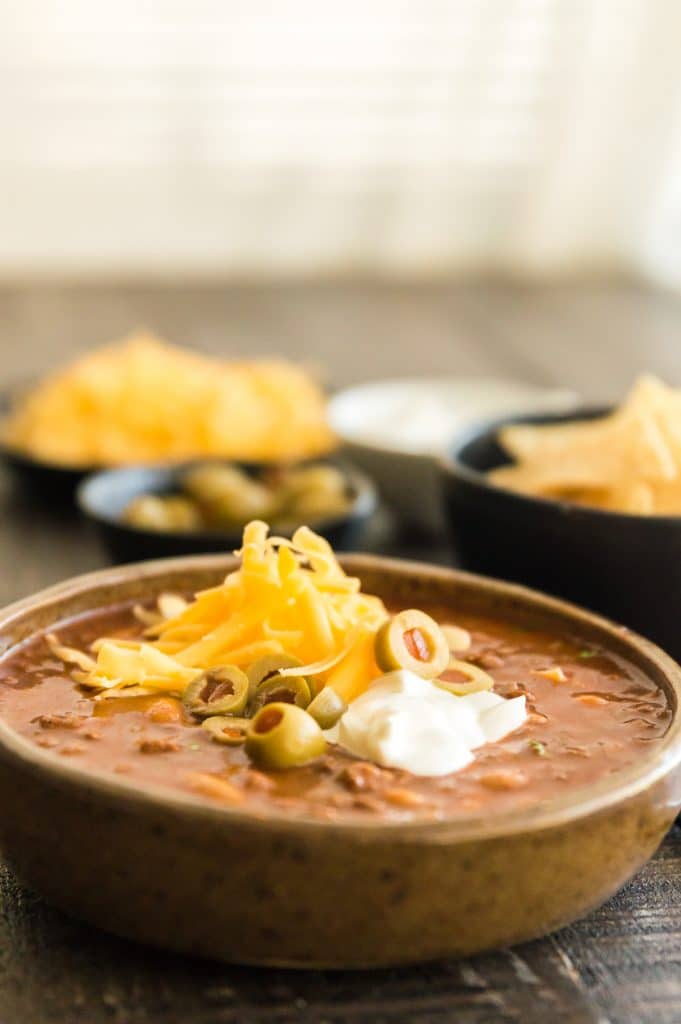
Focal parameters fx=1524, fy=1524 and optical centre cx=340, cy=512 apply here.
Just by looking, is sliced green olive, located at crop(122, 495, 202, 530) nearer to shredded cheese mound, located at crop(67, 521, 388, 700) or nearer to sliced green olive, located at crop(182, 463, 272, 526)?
sliced green olive, located at crop(182, 463, 272, 526)

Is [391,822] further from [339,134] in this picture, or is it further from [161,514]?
[339,134]

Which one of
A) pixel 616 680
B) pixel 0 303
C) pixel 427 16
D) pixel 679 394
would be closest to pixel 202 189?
pixel 427 16

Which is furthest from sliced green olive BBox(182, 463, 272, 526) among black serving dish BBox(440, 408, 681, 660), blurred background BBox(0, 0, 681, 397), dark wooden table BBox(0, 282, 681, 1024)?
blurred background BBox(0, 0, 681, 397)

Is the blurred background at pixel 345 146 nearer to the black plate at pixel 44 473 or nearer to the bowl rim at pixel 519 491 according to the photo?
the black plate at pixel 44 473

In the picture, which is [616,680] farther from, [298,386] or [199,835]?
[298,386]

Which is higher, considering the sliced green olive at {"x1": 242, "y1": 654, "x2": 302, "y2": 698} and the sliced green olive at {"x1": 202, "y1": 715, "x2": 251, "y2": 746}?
the sliced green olive at {"x1": 242, "y1": 654, "x2": 302, "y2": 698}

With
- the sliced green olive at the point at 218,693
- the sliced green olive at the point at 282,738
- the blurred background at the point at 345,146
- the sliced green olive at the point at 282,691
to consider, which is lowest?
the blurred background at the point at 345,146

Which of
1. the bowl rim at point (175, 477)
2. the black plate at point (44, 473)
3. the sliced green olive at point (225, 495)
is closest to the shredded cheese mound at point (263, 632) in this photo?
the bowl rim at point (175, 477)
